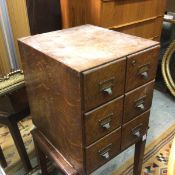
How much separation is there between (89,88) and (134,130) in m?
0.39

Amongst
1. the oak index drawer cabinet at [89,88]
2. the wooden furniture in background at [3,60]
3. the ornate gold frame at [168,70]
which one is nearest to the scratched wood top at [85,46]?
the oak index drawer cabinet at [89,88]

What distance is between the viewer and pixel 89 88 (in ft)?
2.28

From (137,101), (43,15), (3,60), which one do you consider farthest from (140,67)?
(3,60)

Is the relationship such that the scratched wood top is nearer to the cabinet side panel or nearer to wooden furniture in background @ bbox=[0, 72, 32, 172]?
the cabinet side panel

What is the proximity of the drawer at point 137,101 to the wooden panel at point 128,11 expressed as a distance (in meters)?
0.54

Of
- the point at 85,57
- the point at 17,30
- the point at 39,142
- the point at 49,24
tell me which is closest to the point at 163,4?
the point at 49,24

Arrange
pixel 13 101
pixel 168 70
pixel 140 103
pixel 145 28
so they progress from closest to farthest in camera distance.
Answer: pixel 140 103 → pixel 13 101 → pixel 145 28 → pixel 168 70

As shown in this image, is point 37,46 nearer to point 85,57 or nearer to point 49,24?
point 85,57

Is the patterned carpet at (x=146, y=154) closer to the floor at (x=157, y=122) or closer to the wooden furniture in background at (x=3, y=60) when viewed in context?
the floor at (x=157, y=122)

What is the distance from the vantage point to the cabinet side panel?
0.72m

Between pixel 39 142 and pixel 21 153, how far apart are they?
0.90 ft

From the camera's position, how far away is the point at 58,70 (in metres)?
0.73

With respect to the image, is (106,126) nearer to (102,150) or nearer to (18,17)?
(102,150)

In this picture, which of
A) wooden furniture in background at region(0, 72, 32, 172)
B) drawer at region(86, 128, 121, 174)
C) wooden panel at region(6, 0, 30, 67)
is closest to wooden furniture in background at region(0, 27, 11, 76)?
wooden panel at region(6, 0, 30, 67)
